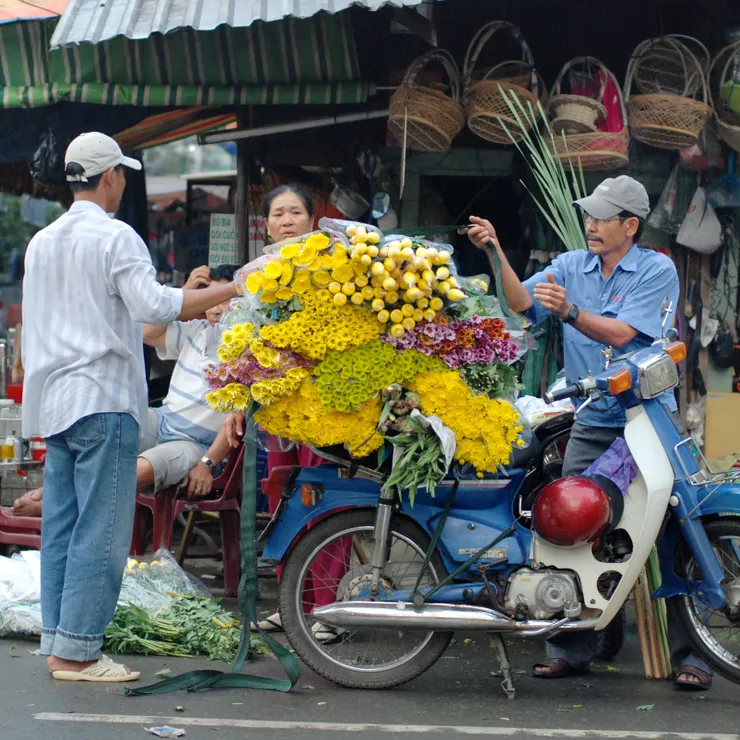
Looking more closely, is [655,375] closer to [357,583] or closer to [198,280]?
[357,583]

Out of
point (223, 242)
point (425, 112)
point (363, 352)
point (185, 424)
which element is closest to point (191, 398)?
point (185, 424)

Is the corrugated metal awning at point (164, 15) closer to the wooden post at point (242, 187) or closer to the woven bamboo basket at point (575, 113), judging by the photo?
the woven bamboo basket at point (575, 113)

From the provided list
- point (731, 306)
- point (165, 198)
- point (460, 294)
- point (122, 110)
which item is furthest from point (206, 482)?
point (165, 198)

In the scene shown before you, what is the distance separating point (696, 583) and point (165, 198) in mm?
13512

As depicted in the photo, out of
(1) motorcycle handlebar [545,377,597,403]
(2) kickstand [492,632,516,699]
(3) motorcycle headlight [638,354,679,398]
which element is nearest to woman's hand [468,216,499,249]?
(1) motorcycle handlebar [545,377,597,403]

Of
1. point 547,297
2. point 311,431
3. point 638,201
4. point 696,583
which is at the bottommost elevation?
point 696,583

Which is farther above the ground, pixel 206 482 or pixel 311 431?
pixel 311 431

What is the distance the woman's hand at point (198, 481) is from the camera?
6348 mm

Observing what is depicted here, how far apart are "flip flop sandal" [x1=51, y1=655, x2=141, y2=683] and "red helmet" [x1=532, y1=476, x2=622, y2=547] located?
5.89ft

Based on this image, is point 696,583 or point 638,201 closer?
point 696,583

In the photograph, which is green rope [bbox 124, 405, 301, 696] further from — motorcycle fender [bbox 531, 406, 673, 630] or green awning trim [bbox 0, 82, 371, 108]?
green awning trim [bbox 0, 82, 371, 108]

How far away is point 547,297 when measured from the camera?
4.75m

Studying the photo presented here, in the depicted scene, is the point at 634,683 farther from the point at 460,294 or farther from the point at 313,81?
the point at 313,81

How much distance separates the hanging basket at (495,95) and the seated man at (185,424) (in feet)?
5.86
